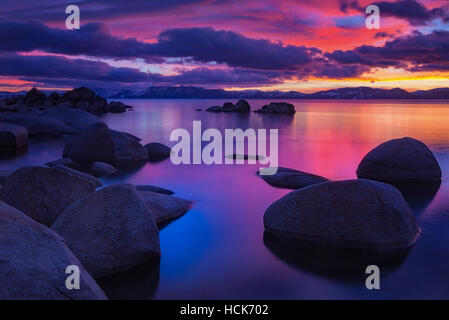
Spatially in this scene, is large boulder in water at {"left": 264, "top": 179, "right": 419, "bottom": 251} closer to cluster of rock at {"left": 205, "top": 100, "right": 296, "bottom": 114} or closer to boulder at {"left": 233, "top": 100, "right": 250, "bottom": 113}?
cluster of rock at {"left": 205, "top": 100, "right": 296, "bottom": 114}

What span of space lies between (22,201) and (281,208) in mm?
5277

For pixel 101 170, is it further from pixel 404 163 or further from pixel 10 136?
pixel 404 163

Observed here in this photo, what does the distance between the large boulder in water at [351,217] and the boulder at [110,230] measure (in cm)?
291

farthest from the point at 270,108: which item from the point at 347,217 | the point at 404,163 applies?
the point at 347,217

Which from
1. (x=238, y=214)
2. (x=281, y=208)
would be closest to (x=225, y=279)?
(x=281, y=208)

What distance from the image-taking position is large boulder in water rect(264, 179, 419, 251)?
→ 739 cm

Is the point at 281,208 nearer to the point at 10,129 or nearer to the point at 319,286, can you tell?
the point at 319,286

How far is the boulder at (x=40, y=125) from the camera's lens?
28289 millimetres

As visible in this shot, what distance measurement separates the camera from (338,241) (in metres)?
7.43

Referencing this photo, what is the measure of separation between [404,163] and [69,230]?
1083 cm

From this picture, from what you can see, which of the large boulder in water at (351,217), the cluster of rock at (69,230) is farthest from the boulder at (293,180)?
the large boulder in water at (351,217)

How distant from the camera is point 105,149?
56.6 ft

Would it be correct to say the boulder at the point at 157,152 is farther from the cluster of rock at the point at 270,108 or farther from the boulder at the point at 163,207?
the cluster of rock at the point at 270,108

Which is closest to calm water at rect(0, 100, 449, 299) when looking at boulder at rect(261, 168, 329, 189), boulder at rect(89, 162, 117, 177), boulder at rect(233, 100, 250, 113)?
boulder at rect(261, 168, 329, 189)
